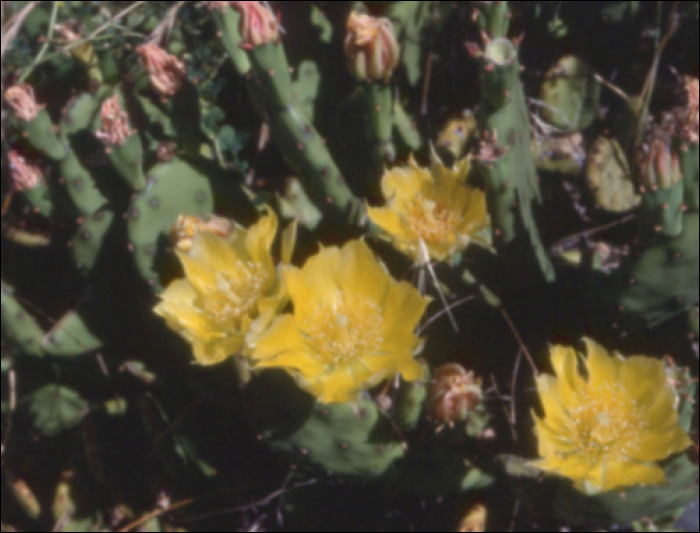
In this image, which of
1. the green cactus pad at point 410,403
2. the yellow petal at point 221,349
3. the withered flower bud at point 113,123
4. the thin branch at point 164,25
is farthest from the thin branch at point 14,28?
the green cactus pad at point 410,403

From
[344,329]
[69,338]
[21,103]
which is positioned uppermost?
[21,103]

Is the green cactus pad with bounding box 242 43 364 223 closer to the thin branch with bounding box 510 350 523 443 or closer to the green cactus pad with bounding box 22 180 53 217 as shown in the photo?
the thin branch with bounding box 510 350 523 443

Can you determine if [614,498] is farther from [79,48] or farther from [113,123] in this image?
[79,48]

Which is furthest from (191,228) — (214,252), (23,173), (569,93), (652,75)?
(652,75)

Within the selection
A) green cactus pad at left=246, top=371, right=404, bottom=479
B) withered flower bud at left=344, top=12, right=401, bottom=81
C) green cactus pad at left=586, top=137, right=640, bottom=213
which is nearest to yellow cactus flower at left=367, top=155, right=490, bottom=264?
withered flower bud at left=344, top=12, right=401, bottom=81

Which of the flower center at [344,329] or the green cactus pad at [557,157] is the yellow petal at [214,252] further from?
the green cactus pad at [557,157]
